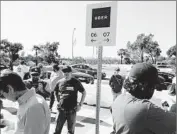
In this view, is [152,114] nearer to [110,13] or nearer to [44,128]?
[44,128]

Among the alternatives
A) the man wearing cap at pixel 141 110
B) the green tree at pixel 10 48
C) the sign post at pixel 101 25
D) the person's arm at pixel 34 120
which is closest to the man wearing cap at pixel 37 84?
the sign post at pixel 101 25

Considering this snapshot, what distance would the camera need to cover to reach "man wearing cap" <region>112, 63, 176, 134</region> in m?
1.67

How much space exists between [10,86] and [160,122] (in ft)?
4.33

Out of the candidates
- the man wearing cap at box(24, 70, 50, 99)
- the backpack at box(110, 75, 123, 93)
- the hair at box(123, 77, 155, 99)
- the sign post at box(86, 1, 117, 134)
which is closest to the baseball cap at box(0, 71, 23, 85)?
the hair at box(123, 77, 155, 99)

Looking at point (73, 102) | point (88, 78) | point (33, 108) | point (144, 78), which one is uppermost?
point (144, 78)

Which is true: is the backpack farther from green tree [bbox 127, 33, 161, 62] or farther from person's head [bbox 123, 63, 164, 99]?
green tree [bbox 127, 33, 161, 62]

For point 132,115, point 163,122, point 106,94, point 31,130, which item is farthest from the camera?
point 106,94

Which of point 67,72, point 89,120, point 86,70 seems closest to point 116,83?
point 89,120

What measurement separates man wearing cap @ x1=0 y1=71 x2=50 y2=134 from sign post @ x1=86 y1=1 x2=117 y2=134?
51.6 inches

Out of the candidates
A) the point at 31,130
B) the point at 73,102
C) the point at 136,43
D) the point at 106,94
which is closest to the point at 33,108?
the point at 31,130

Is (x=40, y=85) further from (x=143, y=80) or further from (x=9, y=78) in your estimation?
(x=143, y=80)

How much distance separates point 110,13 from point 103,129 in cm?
401

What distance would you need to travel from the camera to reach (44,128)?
2.26m

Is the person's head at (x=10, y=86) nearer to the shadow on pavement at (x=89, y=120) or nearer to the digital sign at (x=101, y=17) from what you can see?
the digital sign at (x=101, y=17)
